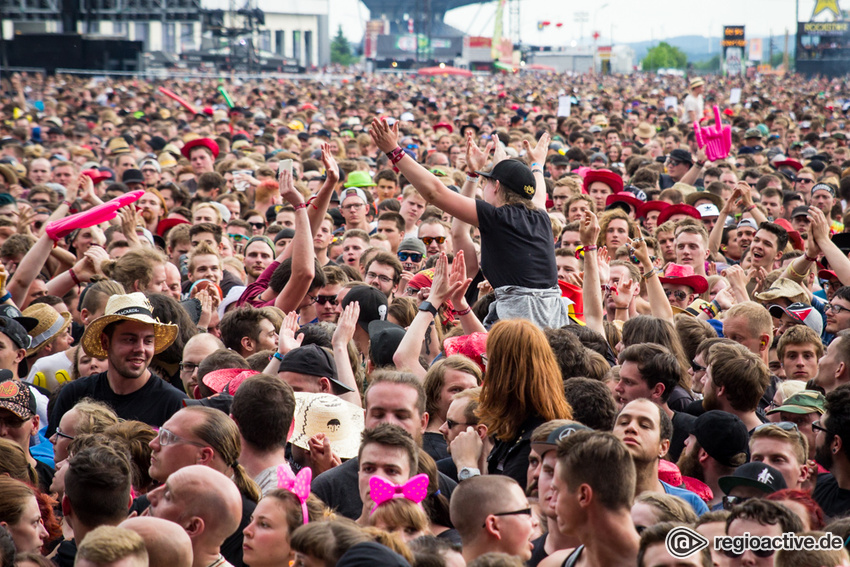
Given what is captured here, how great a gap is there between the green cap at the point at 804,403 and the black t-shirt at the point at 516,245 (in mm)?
1537

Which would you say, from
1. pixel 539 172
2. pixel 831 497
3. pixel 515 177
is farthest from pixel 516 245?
pixel 831 497

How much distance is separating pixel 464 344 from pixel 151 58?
158ft

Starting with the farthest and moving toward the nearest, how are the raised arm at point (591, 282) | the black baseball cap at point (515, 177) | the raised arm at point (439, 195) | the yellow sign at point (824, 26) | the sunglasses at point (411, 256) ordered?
the yellow sign at point (824, 26) < the sunglasses at point (411, 256) < the raised arm at point (591, 282) < the black baseball cap at point (515, 177) < the raised arm at point (439, 195)

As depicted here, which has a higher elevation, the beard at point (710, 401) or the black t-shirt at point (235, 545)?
the beard at point (710, 401)

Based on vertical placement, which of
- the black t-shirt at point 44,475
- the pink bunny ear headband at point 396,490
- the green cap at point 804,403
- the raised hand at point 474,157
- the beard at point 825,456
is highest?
the raised hand at point 474,157

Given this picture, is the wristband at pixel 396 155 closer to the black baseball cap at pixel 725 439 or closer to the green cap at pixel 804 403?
the black baseball cap at pixel 725 439

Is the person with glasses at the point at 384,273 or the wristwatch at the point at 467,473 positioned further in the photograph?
the person with glasses at the point at 384,273

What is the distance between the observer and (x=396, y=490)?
135 inches

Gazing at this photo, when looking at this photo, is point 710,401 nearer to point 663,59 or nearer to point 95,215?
point 95,215

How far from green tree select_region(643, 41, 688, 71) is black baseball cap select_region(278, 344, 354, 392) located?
119 meters

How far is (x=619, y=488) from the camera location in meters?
3.11

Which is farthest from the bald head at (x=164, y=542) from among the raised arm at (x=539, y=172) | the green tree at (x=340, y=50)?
the green tree at (x=340, y=50)

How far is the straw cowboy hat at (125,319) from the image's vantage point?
203 inches

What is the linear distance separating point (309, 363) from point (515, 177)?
1.75 m
